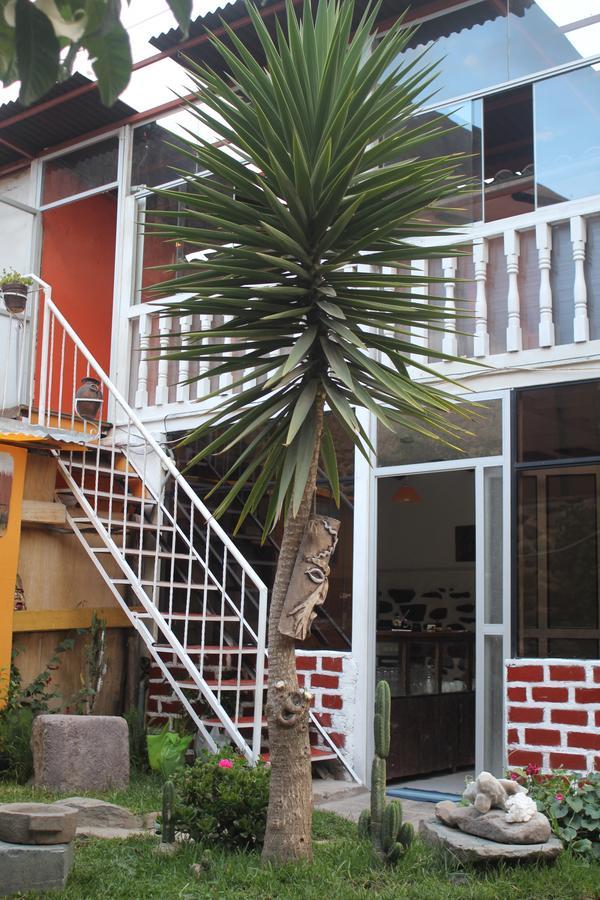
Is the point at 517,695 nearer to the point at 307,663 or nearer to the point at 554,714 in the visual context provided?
the point at 554,714

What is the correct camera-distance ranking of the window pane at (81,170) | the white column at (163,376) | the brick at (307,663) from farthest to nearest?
the window pane at (81,170) < the white column at (163,376) < the brick at (307,663)

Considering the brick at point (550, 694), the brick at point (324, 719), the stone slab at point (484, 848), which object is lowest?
the stone slab at point (484, 848)

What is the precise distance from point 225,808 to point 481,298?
12.6 feet

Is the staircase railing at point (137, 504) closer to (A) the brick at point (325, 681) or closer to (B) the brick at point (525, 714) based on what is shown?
(A) the brick at point (325, 681)

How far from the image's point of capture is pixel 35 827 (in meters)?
4.53

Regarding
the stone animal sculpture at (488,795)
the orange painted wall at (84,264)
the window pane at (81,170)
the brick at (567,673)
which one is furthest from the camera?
the orange painted wall at (84,264)

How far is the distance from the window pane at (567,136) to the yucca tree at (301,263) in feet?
7.59

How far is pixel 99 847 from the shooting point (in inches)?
206

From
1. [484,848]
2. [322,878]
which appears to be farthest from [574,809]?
[322,878]

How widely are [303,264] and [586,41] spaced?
138 inches

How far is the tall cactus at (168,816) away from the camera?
5.00 meters

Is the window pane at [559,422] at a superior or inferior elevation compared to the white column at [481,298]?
inferior

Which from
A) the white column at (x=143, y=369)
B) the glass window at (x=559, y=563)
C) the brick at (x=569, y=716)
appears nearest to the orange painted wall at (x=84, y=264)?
the white column at (x=143, y=369)

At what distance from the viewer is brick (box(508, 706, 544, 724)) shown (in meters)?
6.36
